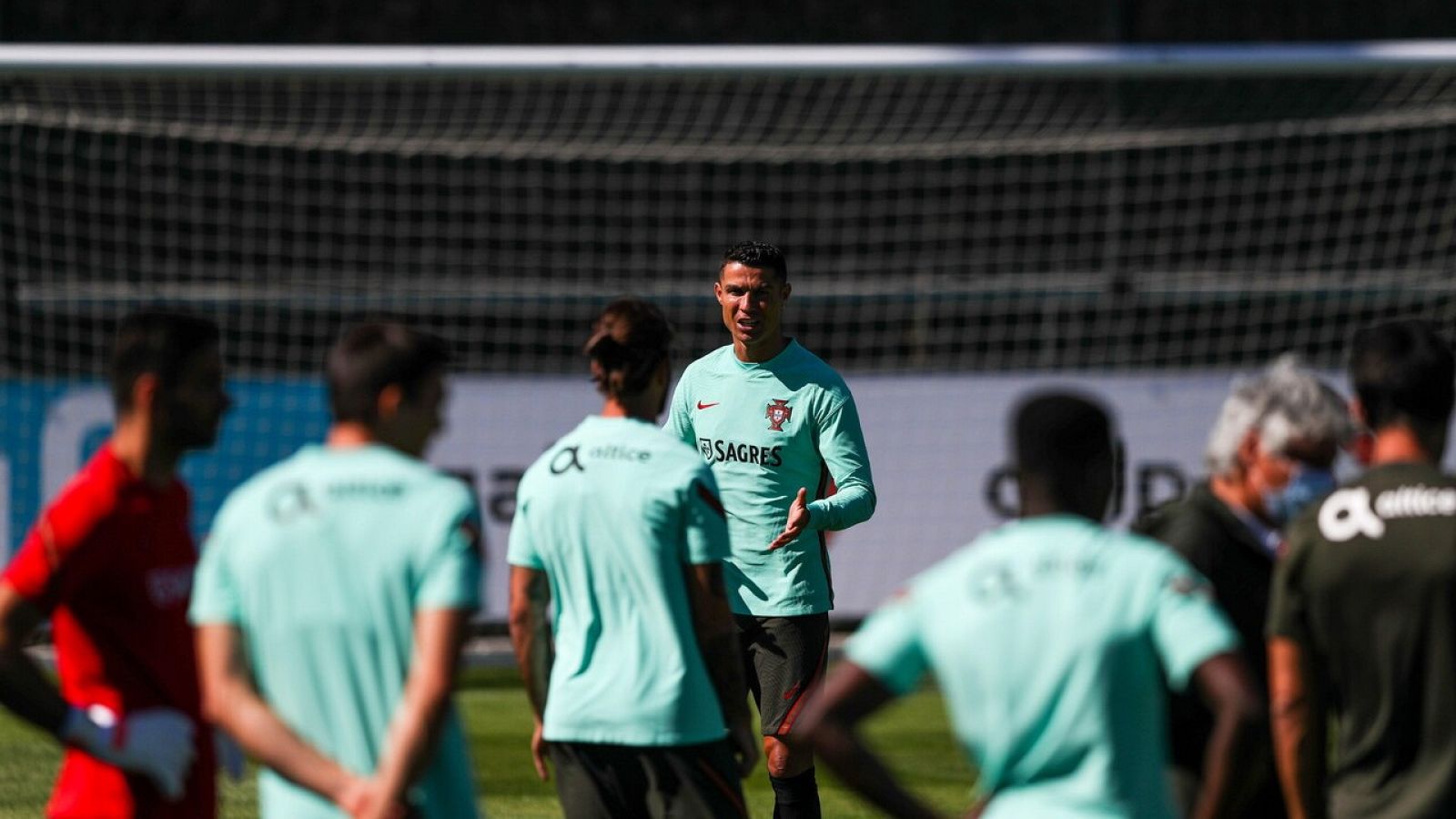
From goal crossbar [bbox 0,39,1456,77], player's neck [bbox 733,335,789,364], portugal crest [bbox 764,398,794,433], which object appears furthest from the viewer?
goal crossbar [bbox 0,39,1456,77]

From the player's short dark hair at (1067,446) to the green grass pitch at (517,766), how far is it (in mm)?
5045

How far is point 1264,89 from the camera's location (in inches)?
723

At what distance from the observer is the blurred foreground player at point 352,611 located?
11.2ft

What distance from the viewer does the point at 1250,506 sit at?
14.4 ft

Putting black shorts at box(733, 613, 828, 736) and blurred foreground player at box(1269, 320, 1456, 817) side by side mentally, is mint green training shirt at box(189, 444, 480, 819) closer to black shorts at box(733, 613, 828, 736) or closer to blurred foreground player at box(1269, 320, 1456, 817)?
blurred foreground player at box(1269, 320, 1456, 817)

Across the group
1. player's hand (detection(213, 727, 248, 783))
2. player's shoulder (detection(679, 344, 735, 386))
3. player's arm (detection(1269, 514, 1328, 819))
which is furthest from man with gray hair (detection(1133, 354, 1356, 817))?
player's shoulder (detection(679, 344, 735, 386))

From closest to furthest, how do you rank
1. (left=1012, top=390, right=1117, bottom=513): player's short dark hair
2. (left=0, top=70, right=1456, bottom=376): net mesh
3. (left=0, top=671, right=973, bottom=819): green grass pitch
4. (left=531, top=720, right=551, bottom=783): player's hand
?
(left=1012, top=390, right=1117, bottom=513): player's short dark hair, (left=531, top=720, right=551, bottom=783): player's hand, (left=0, top=671, right=973, bottom=819): green grass pitch, (left=0, top=70, right=1456, bottom=376): net mesh

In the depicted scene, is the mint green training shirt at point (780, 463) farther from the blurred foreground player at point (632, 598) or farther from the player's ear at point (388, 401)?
the player's ear at point (388, 401)

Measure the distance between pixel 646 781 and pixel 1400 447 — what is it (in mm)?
1950

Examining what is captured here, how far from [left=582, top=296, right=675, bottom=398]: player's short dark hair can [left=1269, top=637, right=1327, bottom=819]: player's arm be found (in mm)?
1667

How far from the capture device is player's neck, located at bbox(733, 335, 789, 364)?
6988mm

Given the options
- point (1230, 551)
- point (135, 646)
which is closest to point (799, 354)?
point (1230, 551)

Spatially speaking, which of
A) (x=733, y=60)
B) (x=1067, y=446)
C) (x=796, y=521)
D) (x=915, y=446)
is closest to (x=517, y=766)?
(x=796, y=521)
